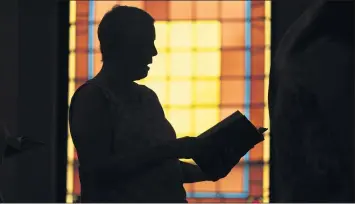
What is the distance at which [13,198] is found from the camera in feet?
17.7

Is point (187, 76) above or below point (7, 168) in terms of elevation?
above

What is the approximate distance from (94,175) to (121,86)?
0.19 meters

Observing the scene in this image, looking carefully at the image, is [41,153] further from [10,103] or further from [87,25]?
[87,25]

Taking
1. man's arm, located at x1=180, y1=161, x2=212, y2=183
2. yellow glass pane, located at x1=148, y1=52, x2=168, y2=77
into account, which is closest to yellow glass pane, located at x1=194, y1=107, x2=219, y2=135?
yellow glass pane, located at x1=148, y1=52, x2=168, y2=77

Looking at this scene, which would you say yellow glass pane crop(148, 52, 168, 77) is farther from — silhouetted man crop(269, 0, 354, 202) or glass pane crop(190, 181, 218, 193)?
silhouetted man crop(269, 0, 354, 202)

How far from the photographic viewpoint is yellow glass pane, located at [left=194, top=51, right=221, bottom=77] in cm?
597

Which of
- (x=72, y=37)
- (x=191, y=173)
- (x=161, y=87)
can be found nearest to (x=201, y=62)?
(x=161, y=87)

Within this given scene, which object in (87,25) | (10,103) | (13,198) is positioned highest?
(87,25)

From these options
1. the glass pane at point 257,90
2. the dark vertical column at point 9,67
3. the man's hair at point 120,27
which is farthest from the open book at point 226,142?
the glass pane at point 257,90

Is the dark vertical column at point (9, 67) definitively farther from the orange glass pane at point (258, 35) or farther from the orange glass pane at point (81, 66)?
the orange glass pane at point (258, 35)

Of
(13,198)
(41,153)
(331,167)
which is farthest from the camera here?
(41,153)

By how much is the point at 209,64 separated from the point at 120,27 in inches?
175

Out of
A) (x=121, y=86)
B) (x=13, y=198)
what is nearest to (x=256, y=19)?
(x=13, y=198)

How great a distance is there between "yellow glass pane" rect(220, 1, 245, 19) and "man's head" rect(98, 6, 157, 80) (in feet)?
14.6
